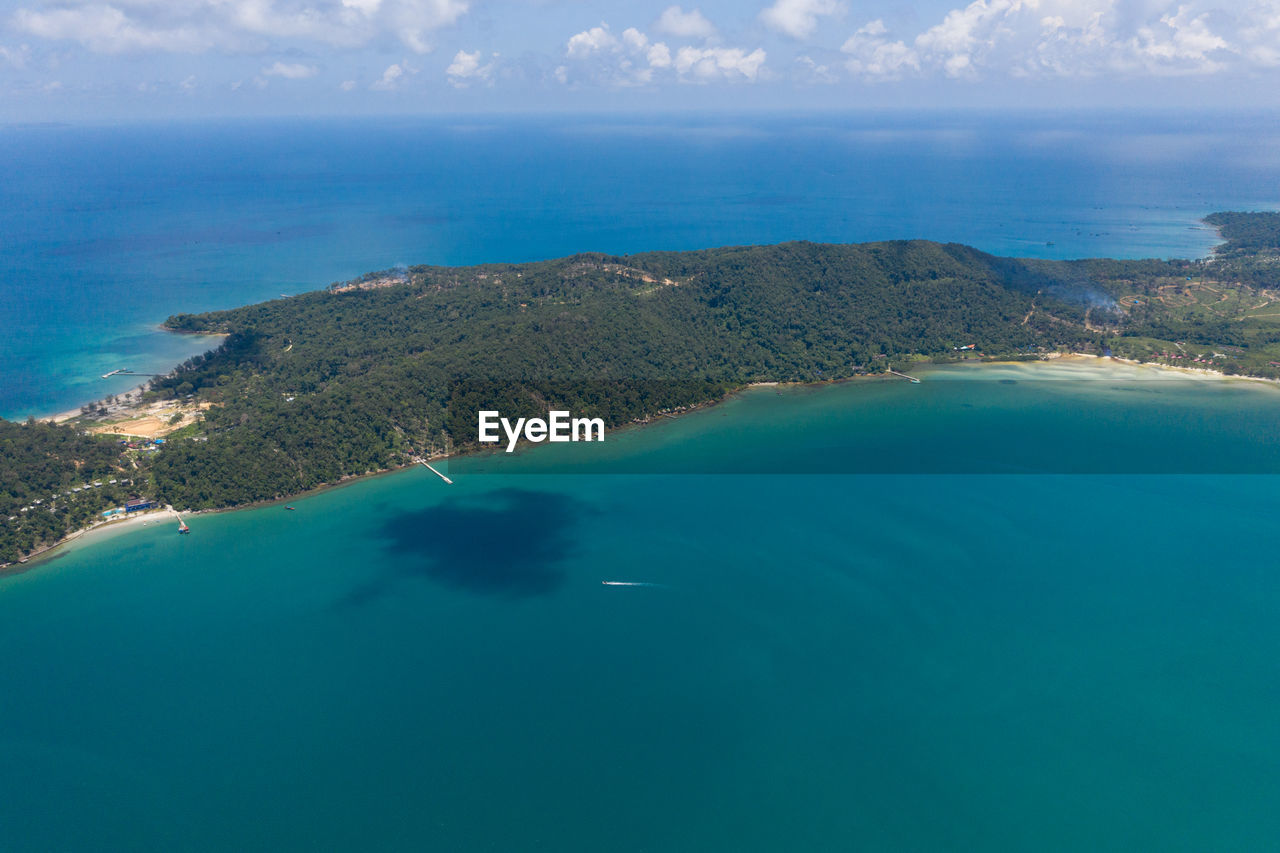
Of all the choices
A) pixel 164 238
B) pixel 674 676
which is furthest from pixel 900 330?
pixel 164 238

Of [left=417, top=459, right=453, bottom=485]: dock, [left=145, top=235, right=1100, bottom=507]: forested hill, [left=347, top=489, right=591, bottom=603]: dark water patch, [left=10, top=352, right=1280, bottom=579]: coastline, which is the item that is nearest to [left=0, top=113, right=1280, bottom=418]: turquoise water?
[left=145, top=235, right=1100, bottom=507]: forested hill

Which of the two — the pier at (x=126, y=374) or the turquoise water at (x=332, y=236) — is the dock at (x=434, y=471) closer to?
the pier at (x=126, y=374)

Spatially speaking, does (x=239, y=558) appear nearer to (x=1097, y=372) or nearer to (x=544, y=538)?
(x=544, y=538)

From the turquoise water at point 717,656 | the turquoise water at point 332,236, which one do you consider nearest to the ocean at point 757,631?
the turquoise water at point 717,656

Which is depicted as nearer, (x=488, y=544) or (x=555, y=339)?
(x=488, y=544)

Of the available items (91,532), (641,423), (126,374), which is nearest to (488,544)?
(641,423)

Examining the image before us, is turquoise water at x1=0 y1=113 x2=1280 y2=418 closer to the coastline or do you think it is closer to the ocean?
the ocean

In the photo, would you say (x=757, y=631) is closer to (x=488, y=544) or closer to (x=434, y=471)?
(x=488, y=544)

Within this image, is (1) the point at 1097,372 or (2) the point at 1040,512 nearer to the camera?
(2) the point at 1040,512
